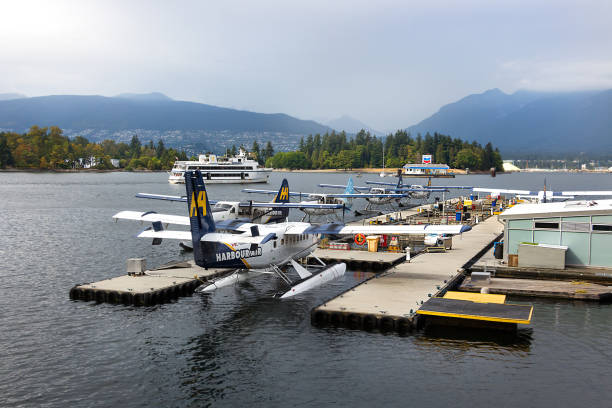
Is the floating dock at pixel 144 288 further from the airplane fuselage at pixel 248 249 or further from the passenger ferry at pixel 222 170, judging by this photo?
the passenger ferry at pixel 222 170

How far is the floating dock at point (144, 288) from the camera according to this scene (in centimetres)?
2864

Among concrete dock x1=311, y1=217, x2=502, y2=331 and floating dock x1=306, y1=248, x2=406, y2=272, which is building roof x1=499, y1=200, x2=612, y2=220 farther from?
floating dock x1=306, y1=248, x2=406, y2=272

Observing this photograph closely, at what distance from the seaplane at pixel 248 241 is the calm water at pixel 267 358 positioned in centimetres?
153

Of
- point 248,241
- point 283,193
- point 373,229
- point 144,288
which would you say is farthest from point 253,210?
point 248,241

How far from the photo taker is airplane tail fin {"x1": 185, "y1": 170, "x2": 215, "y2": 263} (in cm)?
2694

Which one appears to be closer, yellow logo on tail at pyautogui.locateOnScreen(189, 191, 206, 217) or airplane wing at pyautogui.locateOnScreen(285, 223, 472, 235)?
yellow logo on tail at pyautogui.locateOnScreen(189, 191, 206, 217)

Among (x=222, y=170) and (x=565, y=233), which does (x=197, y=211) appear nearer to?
(x=565, y=233)

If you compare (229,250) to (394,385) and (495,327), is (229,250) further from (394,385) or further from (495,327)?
(495,327)

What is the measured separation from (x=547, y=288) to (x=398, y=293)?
9.12 metres

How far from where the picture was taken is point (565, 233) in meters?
33.0

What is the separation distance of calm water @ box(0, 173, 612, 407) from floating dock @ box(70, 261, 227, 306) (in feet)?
2.34

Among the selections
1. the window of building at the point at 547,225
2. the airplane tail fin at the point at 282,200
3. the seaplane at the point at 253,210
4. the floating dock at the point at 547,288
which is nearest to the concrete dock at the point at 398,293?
the floating dock at the point at 547,288

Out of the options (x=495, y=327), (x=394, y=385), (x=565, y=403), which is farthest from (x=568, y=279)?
(x=394, y=385)

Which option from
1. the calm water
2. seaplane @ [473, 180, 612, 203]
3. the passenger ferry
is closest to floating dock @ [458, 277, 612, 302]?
the calm water
